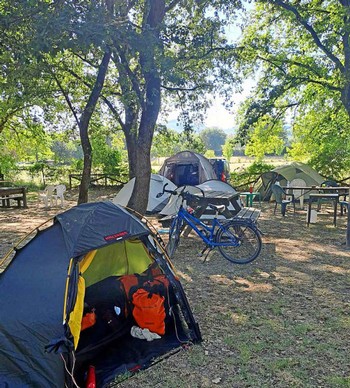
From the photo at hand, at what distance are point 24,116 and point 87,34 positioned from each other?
39.7 feet

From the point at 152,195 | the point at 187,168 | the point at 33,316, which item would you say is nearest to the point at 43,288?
the point at 33,316

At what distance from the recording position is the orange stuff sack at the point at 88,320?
130 inches

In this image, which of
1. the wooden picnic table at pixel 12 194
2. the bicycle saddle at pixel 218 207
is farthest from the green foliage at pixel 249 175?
the bicycle saddle at pixel 218 207

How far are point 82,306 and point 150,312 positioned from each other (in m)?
0.75

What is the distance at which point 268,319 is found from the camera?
359 cm

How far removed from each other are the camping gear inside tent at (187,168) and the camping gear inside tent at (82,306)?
804 centimetres

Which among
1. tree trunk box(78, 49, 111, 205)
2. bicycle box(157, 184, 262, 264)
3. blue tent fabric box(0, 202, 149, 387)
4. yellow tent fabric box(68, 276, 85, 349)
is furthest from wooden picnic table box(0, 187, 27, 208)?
yellow tent fabric box(68, 276, 85, 349)

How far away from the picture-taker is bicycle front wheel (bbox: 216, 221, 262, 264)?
5281mm

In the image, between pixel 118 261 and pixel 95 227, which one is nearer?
pixel 95 227

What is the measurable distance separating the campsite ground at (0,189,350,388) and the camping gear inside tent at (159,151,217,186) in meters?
5.38

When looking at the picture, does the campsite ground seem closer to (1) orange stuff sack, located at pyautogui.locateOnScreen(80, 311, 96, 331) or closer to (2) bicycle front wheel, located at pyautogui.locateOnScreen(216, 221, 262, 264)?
(2) bicycle front wheel, located at pyautogui.locateOnScreen(216, 221, 262, 264)

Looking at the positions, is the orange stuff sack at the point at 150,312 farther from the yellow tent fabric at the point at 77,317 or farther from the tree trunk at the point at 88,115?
the tree trunk at the point at 88,115

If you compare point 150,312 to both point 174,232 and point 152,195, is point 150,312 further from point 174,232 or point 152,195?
point 152,195

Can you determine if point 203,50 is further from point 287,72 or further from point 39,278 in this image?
point 39,278
